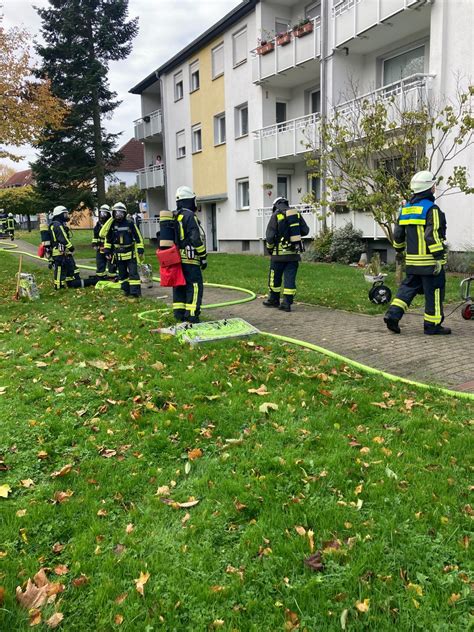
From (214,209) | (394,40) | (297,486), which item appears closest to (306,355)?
(297,486)

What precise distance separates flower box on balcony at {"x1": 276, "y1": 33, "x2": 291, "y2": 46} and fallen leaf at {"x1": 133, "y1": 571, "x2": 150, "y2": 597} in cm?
2044

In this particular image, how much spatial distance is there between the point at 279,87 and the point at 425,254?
56.2ft

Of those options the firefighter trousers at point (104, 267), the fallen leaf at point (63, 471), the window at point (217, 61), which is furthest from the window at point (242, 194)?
the fallen leaf at point (63, 471)

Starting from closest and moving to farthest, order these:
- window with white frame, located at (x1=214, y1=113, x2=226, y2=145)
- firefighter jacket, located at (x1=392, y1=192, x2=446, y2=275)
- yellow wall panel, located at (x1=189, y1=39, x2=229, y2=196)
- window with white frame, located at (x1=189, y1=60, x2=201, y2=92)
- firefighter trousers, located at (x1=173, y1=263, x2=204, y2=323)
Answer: firefighter jacket, located at (x1=392, y1=192, x2=446, y2=275), firefighter trousers, located at (x1=173, y1=263, x2=204, y2=323), yellow wall panel, located at (x1=189, y1=39, x2=229, y2=196), window with white frame, located at (x1=214, y1=113, x2=226, y2=145), window with white frame, located at (x1=189, y1=60, x2=201, y2=92)

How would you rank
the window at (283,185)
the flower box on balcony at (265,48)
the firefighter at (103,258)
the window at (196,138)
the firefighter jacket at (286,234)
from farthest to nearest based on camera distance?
1. the window at (196,138)
2. the window at (283,185)
3. the flower box on balcony at (265,48)
4. the firefighter at (103,258)
5. the firefighter jacket at (286,234)

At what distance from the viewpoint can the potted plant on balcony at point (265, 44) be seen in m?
20.0

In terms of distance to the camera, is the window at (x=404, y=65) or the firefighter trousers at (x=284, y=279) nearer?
the firefighter trousers at (x=284, y=279)

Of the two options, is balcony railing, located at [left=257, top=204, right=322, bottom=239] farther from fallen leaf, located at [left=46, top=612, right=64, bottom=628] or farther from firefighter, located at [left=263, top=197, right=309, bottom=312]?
fallen leaf, located at [left=46, top=612, right=64, bottom=628]

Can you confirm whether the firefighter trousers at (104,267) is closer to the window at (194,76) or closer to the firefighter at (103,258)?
the firefighter at (103,258)

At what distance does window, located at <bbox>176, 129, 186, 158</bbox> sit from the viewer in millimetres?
27984

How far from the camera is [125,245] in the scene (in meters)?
10.3

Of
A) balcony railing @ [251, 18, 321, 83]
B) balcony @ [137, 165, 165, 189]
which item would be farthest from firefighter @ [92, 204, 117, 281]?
balcony @ [137, 165, 165, 189]

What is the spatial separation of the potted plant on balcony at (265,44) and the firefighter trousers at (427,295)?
16.4 m

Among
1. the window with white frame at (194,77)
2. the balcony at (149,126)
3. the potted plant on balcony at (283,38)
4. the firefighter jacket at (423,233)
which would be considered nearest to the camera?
the firefighter jacket at (423,233)
